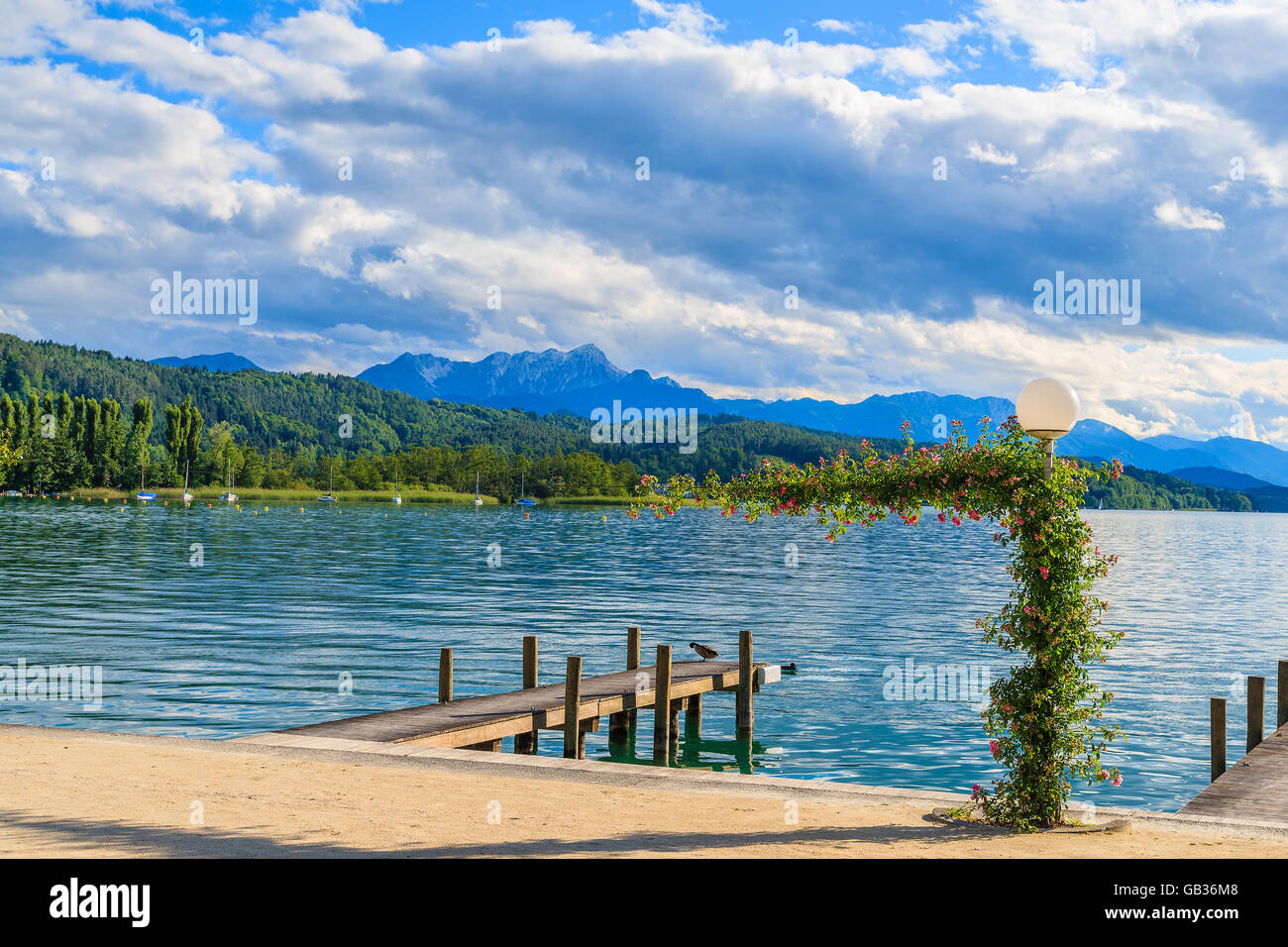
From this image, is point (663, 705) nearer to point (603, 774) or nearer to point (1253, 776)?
point (603, 774)

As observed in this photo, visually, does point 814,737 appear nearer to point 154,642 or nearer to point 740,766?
point 740,766

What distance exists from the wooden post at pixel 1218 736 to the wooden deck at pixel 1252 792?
1099 millimetres

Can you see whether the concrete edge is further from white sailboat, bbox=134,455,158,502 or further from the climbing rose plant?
white sailboat, bbox=134,455,158,502

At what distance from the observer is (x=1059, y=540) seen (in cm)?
1089

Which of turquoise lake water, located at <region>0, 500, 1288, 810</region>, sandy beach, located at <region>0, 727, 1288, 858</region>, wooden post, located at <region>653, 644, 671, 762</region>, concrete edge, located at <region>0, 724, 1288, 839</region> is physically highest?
sandy beach, located at <region>0, 727, 1288, 858</region>

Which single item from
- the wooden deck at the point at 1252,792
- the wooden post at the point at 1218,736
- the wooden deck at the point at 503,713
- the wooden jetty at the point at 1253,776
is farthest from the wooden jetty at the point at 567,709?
the wooden deck at the point at 1252,792

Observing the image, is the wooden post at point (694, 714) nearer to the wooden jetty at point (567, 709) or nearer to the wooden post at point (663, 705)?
the wooden jetty at point (567, 709)

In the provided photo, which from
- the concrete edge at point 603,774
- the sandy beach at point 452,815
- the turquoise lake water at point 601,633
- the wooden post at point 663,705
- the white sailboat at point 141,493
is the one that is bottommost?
the turquoise lake water at point 601,633

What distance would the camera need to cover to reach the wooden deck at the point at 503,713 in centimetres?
1716

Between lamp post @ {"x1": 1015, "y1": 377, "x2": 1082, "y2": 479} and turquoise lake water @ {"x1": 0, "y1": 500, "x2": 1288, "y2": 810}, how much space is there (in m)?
11.4

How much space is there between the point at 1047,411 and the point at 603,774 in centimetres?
675

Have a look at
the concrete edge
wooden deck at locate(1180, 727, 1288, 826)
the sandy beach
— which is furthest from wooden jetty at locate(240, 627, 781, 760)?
wooden deck at locate(1180, 727, 1288, 826)

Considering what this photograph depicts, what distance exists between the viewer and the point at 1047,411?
1105 cm

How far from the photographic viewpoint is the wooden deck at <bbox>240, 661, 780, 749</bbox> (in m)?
17.2
